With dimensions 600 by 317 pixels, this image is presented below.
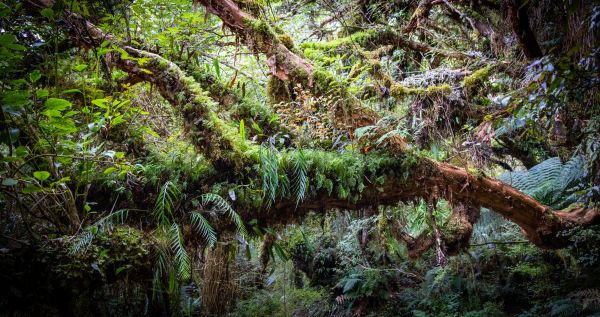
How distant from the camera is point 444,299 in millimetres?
6398

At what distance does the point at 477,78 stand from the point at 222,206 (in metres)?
3.30

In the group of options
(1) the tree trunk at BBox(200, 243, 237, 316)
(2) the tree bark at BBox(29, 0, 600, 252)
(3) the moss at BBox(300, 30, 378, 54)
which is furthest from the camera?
(3) the moss at BBox(300, 30, 378, 54)

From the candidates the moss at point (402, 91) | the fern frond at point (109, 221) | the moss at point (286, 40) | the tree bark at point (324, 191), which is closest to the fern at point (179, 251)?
the fern frond at point (109, 221)

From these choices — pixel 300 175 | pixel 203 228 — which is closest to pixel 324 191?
pixel 300 175

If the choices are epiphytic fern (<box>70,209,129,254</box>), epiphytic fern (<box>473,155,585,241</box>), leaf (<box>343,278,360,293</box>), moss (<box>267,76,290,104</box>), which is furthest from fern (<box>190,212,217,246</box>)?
leaf (<box>343,278,360,293</box>)

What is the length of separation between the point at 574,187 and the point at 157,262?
4.63m

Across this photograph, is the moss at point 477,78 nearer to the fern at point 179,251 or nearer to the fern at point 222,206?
the fern at point 222,206

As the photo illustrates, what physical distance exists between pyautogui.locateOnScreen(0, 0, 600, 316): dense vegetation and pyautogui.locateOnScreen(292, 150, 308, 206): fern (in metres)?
0.01

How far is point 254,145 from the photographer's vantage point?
3590mm

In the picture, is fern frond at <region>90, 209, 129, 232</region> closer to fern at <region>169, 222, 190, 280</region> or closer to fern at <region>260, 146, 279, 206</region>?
fern at <region>169, 222, 190, 280</region>

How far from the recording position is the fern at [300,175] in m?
3.29

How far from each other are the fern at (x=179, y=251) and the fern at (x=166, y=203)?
9 centimetres

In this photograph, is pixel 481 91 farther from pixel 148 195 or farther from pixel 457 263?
pixel 148 195

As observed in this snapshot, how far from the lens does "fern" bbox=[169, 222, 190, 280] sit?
281 cm
